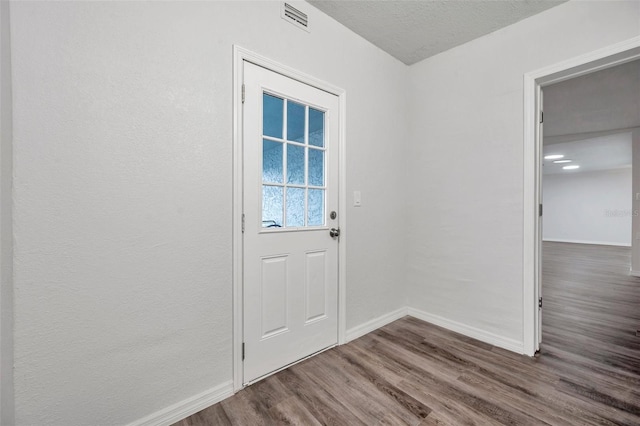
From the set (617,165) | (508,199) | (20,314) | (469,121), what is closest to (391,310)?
(508,199)

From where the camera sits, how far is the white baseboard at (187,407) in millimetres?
1467

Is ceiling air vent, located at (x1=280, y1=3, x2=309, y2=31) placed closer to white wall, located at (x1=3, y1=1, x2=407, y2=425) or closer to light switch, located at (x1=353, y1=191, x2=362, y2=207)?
white wall, located at (x1=3, y1=1, x2=407, y2=425)

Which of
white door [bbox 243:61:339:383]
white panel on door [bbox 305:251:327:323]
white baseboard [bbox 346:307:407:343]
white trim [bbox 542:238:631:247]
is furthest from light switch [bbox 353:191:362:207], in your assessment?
white trim [bbox 542:238:631:247]

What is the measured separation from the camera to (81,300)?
127cm

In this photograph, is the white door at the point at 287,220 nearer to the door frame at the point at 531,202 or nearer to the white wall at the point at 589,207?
the door frame at the point at 531,202

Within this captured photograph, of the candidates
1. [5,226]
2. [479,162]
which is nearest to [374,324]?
[479,162]

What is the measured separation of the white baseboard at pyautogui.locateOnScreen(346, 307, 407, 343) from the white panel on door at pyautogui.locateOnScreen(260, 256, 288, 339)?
2.41ft

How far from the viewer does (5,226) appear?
1124 mm

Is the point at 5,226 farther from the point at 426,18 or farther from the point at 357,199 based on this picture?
the point at 426,18

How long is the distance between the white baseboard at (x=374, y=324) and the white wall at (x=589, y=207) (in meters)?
10.1

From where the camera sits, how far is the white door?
72.2 inches

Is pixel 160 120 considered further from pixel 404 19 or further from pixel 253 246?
pixel 404 19

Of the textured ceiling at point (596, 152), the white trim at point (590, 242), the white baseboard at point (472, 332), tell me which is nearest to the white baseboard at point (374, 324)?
the white baseboard at point (472, 332)

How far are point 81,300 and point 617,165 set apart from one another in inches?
491
